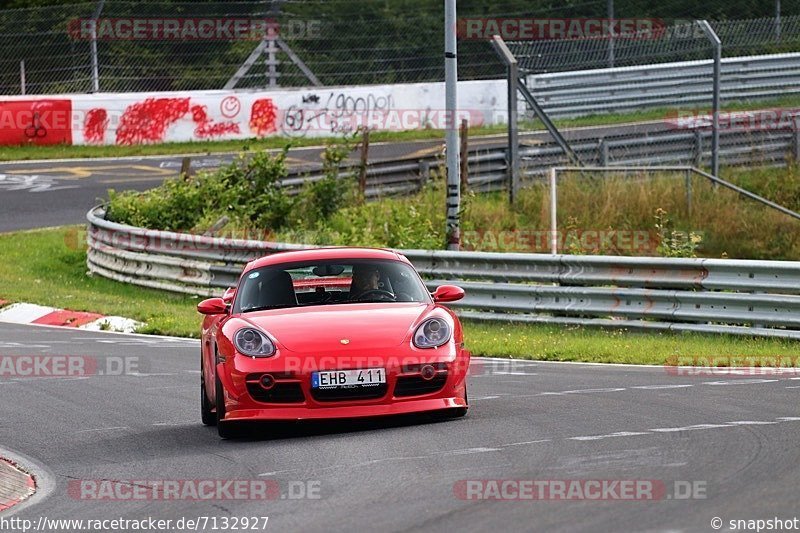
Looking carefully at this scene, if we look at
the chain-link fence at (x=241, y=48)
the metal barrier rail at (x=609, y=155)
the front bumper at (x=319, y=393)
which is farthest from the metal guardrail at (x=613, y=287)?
the chain-link fence at (x=241, y=48)

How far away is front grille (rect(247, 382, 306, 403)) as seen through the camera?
943 centimetres

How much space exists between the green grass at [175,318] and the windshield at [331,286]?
355cm

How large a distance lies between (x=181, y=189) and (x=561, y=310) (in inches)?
382

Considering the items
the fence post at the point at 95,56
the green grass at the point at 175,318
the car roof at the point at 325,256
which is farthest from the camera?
the fence post at the point at 95,56

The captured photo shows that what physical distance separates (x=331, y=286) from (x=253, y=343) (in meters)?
1.55

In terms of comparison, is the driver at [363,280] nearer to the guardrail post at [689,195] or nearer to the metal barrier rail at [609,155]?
the guardrail post at [689,195]

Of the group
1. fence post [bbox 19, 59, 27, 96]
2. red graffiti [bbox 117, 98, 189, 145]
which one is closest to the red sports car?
fence post [bbox 19, 59, 27, 96]

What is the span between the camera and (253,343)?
969 cm

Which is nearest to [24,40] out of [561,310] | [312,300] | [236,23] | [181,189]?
[236,23]

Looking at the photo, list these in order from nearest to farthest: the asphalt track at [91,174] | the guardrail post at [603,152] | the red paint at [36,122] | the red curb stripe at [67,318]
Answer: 1. the red curb stripe at [67,318]
2. the guardrail post at [603,152]
3. the asphalt track at [91,174]
4. the red paint at [36,122]

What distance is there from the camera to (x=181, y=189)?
24484mm

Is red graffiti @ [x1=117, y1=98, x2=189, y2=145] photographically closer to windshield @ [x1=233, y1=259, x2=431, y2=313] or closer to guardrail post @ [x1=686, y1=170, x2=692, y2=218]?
guardrail post @ [x1=686, y1=170, x2=692, y2=218]

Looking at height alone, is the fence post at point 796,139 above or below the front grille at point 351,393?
above

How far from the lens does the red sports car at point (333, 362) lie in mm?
9406
